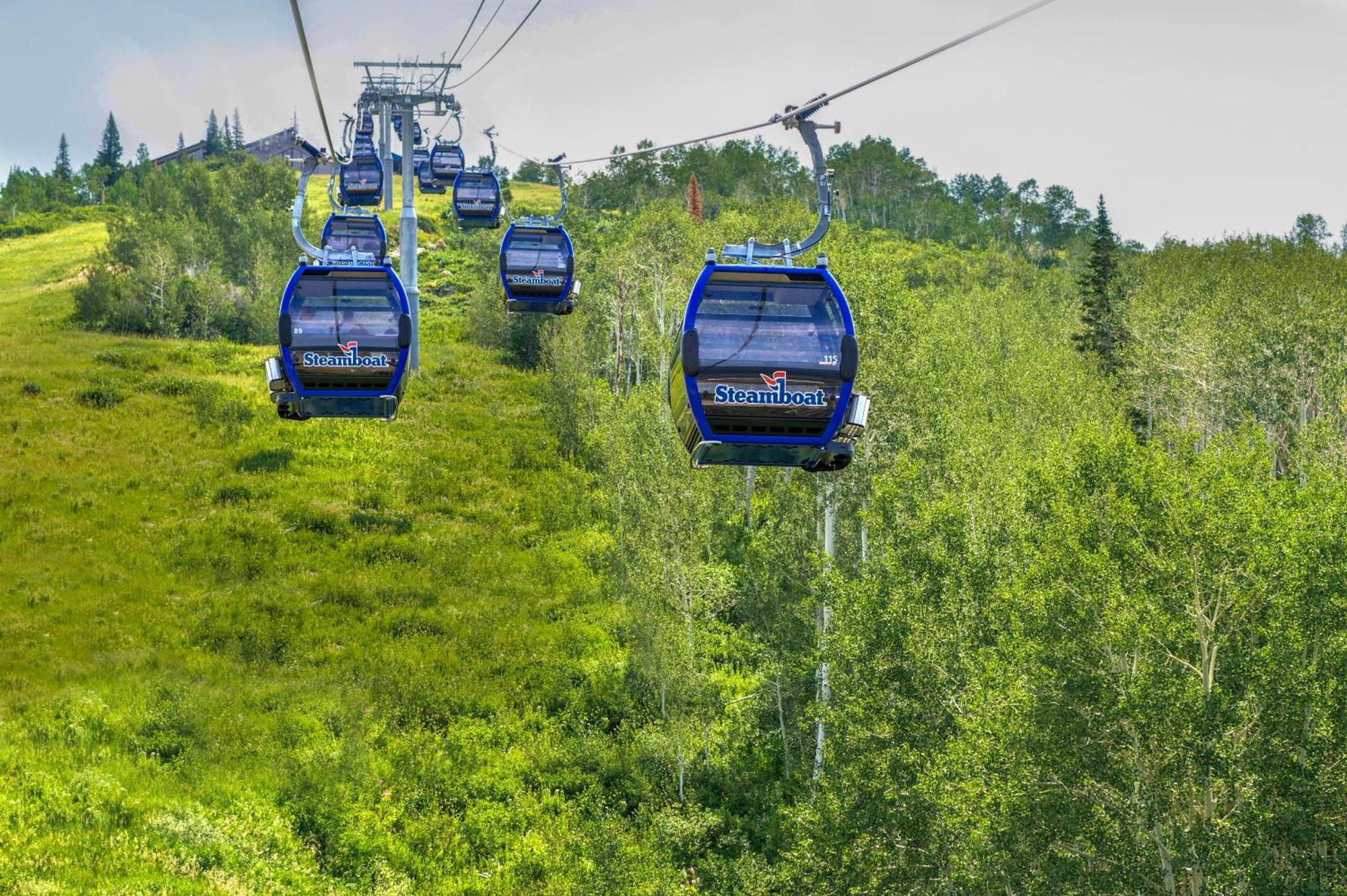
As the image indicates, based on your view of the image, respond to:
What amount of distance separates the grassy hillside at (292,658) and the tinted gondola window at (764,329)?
72.4 ft

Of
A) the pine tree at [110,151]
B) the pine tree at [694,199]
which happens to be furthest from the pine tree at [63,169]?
the pine tree at [694,199]

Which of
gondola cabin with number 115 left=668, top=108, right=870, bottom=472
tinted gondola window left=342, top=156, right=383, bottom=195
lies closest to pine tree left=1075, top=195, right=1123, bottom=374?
tinted gondola window left=342, top=156, right=383, bottom=195

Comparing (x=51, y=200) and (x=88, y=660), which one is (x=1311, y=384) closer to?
(x=88, y=660)

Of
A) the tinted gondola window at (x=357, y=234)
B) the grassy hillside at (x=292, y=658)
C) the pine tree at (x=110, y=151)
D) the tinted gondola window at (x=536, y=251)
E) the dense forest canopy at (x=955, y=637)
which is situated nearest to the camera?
the dense forest canopy at (x=955, y=637)

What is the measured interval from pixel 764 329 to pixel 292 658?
107 feet

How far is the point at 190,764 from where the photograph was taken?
3531 cm

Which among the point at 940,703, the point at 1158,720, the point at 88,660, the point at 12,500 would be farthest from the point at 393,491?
the point at 1158,720

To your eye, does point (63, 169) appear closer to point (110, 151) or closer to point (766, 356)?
point (110, 151)

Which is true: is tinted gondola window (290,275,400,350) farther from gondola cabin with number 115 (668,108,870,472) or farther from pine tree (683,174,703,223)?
pine tree (683,174,703,223)

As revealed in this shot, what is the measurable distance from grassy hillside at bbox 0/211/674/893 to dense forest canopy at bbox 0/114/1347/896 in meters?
0.38

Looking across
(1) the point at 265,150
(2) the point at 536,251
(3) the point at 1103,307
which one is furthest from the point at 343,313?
(1) the point at 265,150

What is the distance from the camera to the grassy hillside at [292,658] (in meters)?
33.1

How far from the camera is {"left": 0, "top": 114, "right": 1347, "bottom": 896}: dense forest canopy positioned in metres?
26.5

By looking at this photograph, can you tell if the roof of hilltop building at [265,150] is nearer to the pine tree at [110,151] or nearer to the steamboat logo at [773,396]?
the pine tree at [110,151]
